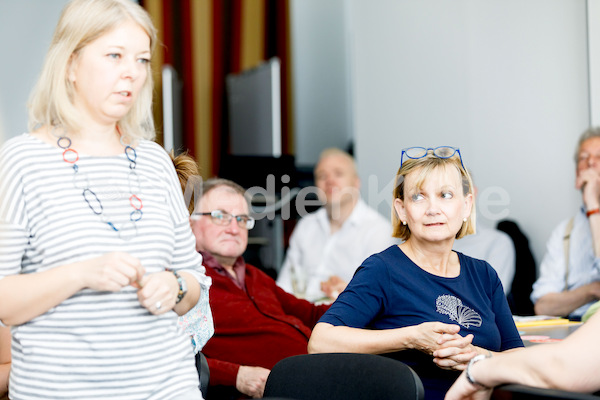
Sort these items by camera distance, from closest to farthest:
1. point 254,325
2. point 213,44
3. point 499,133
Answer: point 254,325 → point 499,133 → point 213,44

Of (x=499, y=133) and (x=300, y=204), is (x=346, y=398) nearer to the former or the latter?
(x=499, y=133)

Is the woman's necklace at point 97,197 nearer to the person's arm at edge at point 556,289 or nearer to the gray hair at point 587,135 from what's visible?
the person's arm at edge at point 556,289

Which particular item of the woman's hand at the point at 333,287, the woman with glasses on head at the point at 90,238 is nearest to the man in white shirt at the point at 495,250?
the woman's hand at the point at 333,287

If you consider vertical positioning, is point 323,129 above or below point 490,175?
above

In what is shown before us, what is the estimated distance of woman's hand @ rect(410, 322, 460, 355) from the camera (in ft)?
5.35

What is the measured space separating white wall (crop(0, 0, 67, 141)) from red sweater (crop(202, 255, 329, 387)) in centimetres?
320

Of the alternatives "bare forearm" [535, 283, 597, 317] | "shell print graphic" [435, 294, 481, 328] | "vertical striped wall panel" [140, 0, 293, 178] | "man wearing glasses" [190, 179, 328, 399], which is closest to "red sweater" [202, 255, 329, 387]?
"man wearing glasses" [190, 179, 328, 399]

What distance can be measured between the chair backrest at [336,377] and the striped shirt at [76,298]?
0.80ft

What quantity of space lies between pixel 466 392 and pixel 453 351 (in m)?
0.20

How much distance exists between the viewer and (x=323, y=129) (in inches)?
282

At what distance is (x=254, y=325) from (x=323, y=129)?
499cm

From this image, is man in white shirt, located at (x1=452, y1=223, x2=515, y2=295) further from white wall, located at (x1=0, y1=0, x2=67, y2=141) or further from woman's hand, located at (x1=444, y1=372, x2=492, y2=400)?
white wall, located at (x1=0, y1=0, x2=67, y2=141)

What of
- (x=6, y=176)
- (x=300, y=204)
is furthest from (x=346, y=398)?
(x=300, y=204)

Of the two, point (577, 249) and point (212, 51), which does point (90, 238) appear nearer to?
point (577, 249)
